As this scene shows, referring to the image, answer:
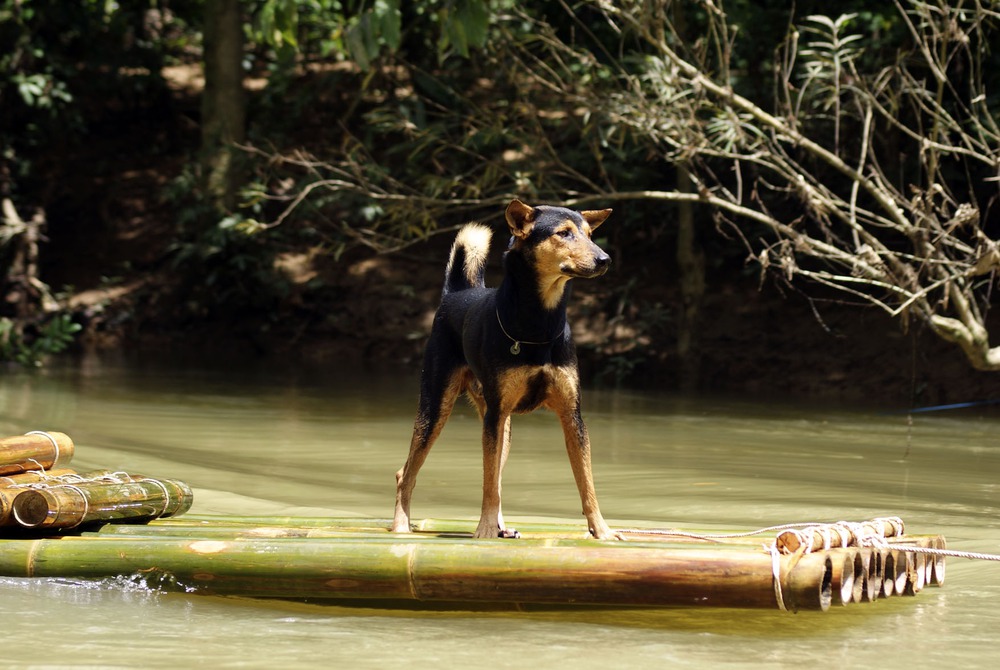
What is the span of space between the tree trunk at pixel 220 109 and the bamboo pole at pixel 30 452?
38.9ft

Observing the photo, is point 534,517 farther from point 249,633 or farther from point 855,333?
point 855,333

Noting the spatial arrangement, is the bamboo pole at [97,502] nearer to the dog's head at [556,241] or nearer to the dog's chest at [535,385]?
the dog's chest at [535,385]

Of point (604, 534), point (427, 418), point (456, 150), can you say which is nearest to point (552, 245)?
point (427, 418)

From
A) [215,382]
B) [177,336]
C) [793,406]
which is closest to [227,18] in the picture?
[177,336]

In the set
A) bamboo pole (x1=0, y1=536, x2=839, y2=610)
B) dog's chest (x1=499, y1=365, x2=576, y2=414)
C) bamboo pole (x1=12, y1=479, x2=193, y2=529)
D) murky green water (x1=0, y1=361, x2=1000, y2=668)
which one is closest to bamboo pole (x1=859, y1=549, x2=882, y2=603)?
murky green water (x1=0, y1=361, x2=1000, y2=668)

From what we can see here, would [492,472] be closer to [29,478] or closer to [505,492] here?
[29,478]

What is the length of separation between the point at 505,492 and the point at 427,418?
226 centimetres

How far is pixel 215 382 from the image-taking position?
44.4 feet

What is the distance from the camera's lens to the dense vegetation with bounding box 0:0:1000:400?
11.1 metres

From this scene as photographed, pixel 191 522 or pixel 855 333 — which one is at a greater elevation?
pixel 855 333

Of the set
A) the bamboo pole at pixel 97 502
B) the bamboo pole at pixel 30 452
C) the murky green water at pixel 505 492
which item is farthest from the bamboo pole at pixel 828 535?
the bamboo pole at pixel 30 452

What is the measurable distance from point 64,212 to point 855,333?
12.7 m

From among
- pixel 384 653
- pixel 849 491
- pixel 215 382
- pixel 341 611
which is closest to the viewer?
pixel 384 653

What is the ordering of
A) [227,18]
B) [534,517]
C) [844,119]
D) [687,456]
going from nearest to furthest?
[534,517] → [687,456] → [844,119] → [227,18]
